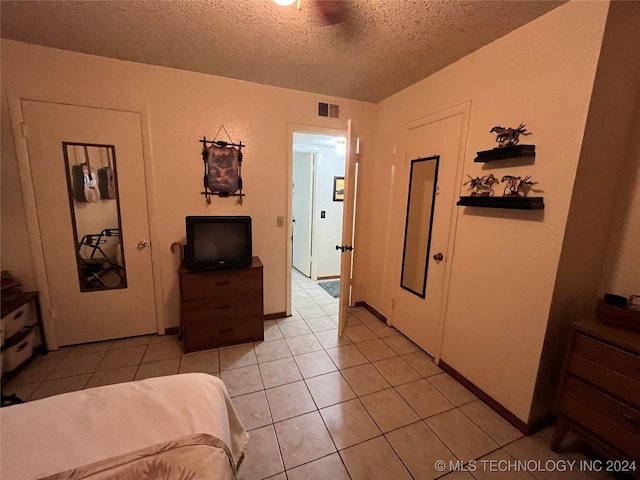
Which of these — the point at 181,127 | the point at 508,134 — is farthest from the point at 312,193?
the point at 508,134

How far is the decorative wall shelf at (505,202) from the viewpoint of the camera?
1433mm

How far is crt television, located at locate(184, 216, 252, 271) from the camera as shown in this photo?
85.9 inches

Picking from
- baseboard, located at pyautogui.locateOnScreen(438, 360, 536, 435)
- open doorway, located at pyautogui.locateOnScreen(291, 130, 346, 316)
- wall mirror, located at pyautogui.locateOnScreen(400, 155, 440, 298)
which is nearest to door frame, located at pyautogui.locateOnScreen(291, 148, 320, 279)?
open doorway, located at pyautogui.locateOnScreen(291, 130, 346, 316)

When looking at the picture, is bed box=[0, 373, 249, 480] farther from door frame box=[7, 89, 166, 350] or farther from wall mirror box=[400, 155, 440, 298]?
wall mirror box=[400, 155, 440, 298]

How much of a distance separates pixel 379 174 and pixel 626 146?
73.1 inches

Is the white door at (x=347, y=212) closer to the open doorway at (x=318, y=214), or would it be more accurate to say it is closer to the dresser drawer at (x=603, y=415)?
the open doorway at (x=318, y=214)

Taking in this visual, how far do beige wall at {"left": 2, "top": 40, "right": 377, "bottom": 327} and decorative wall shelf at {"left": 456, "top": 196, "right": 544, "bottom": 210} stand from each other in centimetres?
162

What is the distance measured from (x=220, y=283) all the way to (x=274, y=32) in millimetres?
1930

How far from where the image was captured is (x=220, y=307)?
2.33 meters

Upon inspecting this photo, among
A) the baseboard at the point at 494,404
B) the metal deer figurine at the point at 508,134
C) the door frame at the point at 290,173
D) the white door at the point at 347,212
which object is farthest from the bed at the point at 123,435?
the metal deer figurine at the point at 508,134

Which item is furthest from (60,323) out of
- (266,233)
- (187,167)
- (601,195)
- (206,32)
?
(601,195)

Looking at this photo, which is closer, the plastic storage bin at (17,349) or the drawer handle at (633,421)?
A: the drawer handle at (633,421)

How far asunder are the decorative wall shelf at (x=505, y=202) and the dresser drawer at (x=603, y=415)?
0.97 metres

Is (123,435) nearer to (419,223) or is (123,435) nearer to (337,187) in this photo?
(419,223)
